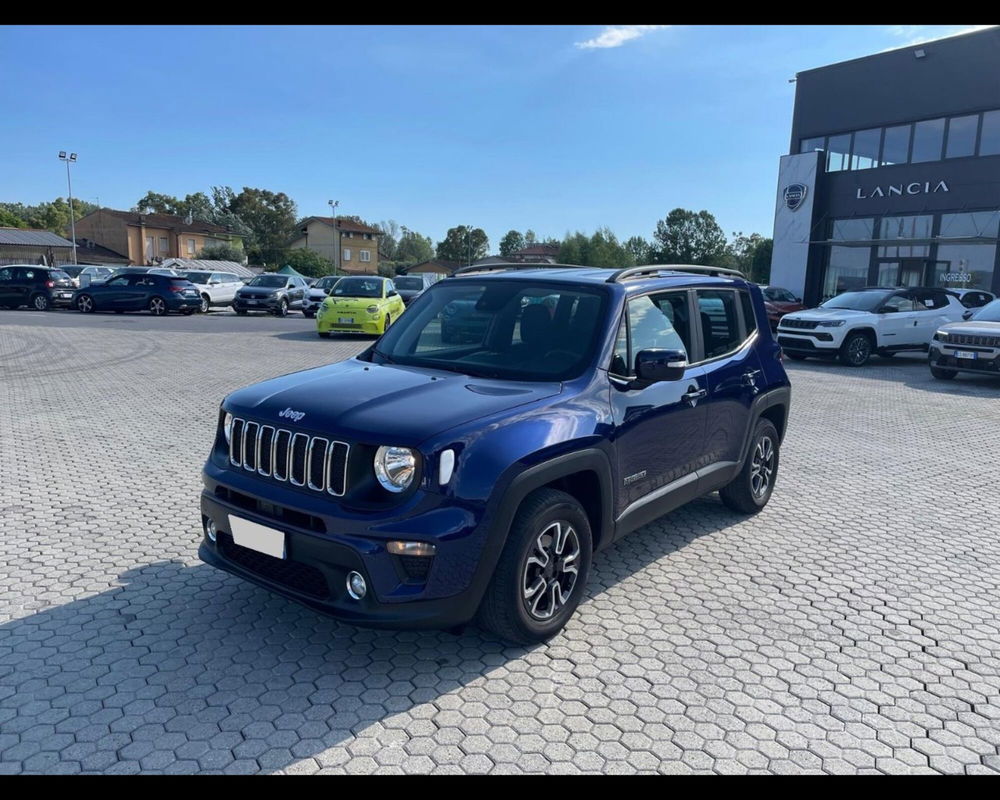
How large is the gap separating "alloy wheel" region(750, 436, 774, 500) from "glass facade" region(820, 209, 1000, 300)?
86.6 feet

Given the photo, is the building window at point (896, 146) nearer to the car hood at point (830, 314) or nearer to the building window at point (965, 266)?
the building window at point (965, 266)

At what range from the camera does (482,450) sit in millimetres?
3234

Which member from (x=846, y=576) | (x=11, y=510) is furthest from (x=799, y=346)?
(x=11, y=510)

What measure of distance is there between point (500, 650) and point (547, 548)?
0.56 meters

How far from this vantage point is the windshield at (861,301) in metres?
17.0

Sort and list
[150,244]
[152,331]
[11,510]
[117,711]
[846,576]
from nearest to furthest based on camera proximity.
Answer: [117,711] → [846,576] → [11,510] → [152,331] → [150,244]

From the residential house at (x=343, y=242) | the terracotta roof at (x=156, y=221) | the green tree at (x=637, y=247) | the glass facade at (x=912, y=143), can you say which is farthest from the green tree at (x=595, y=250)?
the glass facade at (x=912, y=143)

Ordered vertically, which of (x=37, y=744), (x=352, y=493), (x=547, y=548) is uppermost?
(x=352, y=493)

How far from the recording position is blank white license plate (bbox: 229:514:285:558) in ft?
10.9

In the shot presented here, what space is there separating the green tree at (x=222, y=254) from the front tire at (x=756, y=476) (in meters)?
79.9

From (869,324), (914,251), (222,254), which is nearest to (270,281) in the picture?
(869,324)

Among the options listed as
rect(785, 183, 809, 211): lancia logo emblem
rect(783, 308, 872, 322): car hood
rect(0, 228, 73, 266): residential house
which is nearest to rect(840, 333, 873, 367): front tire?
rect(783, 308, 872, 322): car hood

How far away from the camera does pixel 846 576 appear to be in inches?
184

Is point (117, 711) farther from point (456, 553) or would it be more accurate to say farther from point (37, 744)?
point (456, 553)
